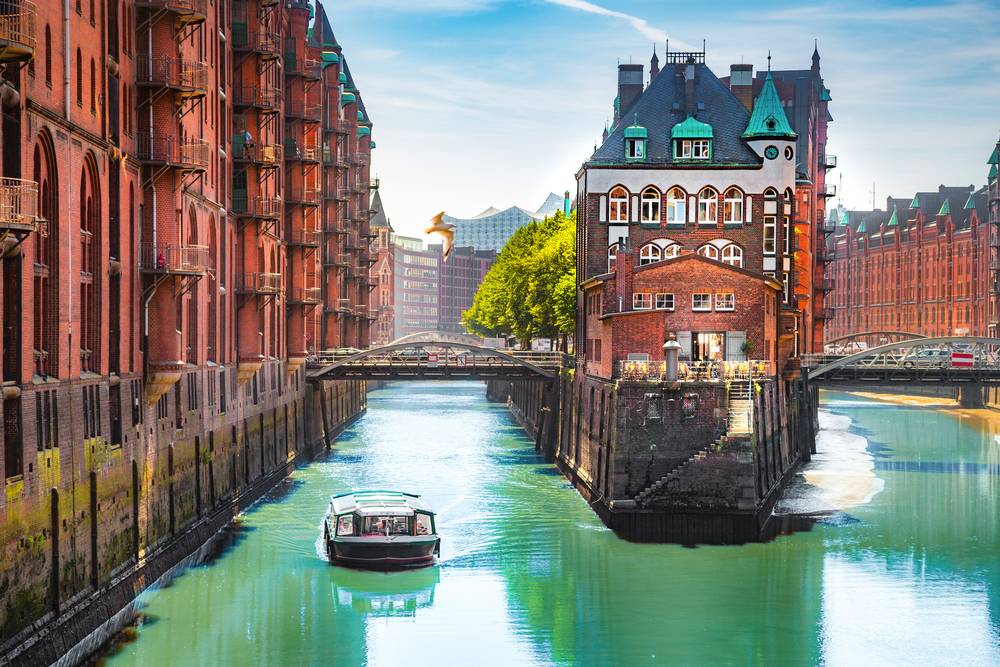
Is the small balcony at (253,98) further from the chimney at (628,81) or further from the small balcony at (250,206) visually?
the chimney at (628,81)

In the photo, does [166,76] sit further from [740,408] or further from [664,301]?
[740,408]

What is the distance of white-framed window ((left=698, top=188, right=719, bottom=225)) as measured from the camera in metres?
68.8

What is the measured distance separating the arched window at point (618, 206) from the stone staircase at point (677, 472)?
22.6 meters

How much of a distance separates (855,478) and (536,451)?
74.6ft

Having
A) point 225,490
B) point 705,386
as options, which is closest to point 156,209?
point 225,490

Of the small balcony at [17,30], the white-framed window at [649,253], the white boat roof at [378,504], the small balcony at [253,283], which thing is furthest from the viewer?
the white-framed window at [649,253]

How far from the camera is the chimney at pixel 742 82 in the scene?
82688 mm

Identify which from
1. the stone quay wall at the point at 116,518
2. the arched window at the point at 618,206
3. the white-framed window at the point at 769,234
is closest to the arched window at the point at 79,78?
the stone quay wall at the point at 116,518

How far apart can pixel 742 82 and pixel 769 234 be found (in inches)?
695

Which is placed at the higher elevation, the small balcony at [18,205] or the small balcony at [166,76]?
the small balcony at [166,76]

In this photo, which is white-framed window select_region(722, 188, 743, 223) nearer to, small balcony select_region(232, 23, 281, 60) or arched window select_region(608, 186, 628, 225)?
arched window select_region(608, 186, 628, 225)

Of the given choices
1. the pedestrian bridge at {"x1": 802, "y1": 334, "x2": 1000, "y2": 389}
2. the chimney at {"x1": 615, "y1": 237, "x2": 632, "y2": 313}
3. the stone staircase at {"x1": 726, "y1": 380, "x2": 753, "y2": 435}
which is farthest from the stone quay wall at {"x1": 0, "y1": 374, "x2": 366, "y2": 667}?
the pedestrian bridge at {"x1": 802, "y1": 334, "x2": 1000, "y2": 389}

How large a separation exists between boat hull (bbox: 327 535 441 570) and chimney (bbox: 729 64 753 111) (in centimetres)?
4869

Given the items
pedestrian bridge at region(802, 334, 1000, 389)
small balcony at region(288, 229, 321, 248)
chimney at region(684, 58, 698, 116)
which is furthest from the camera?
small balcony at region(288, 229, 321, 248)
